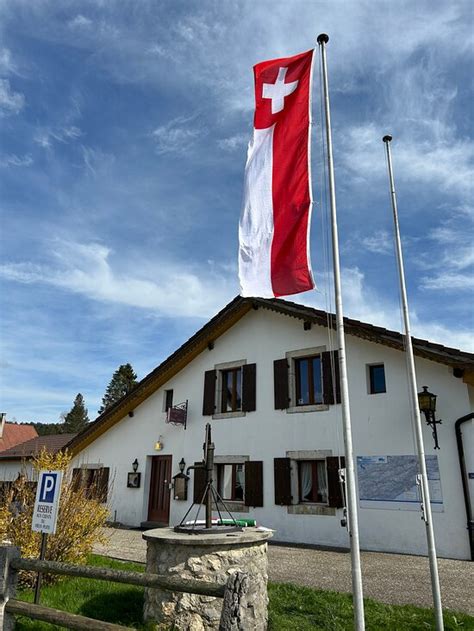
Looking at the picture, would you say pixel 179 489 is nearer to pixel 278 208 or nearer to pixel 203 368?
pixel 203 368

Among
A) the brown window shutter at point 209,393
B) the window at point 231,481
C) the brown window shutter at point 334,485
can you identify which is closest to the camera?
the brown window shutter at point 334,485

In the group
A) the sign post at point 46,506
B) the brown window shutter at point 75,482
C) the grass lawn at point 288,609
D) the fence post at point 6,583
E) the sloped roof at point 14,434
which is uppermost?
the sloped roof at point 14,434

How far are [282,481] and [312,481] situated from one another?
80 cm

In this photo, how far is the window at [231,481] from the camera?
1435 cm

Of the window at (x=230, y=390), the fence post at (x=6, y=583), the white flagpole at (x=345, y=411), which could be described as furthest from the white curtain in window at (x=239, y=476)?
the fence post at (x=6, y=583)

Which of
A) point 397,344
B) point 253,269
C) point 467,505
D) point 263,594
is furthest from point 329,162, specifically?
point 467,505

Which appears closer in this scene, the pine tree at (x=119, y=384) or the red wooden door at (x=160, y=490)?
the red wooden door at (x=160, y=490)

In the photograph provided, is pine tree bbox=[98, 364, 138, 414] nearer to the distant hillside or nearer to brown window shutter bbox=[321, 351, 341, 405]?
the distant hillside

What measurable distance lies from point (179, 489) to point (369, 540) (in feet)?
20.2

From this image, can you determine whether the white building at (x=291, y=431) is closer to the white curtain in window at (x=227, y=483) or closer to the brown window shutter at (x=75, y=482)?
the white curtain in window at (x=227, y=483)

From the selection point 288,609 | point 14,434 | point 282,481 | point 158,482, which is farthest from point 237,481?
point 14,434

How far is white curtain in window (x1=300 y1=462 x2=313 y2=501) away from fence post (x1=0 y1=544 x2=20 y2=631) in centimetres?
922

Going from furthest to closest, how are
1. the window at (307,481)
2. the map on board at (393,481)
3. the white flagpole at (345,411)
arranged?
the window at (307,481) → the map on board at (393,481) → the white flagpole at (345,411)

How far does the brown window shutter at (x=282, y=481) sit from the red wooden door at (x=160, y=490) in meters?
4.49
